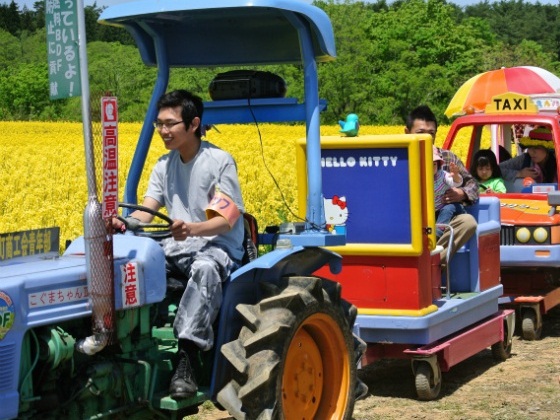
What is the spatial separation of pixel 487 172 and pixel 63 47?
6.84 metres

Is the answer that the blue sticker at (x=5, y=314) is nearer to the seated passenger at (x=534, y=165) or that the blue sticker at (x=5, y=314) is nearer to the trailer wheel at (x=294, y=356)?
the trailer wheel at (x=294, y=356)

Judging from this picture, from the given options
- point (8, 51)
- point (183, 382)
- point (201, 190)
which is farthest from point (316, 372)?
point (8, 51)

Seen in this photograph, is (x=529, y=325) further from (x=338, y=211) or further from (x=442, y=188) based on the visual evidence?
(x=338, y=211)

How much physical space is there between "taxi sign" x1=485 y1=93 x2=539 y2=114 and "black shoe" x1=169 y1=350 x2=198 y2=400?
6.30 meters

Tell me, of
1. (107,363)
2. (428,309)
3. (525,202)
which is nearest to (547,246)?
(525,202)

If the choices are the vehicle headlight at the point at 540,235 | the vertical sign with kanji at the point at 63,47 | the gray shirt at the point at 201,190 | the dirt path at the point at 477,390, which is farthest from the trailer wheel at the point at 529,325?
the vertical sign with kanji at the point at 63,47

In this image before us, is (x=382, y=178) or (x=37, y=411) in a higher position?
(x=382, y=178)

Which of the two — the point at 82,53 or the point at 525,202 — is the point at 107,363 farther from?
the point at 525,202

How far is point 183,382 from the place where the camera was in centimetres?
535

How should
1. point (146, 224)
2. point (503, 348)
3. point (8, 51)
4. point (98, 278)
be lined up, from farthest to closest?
point (8, 51)
point (503, 348)
point (146, 224)
point (98, 278)

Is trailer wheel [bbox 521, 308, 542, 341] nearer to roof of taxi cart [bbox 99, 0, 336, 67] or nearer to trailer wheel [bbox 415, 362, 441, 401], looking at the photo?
trailer wheel [bbox 415, 362, 441, 401]

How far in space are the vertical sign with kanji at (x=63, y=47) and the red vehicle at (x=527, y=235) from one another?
555 cm

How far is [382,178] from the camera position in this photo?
7773 mm

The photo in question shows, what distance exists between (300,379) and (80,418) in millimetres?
1281
